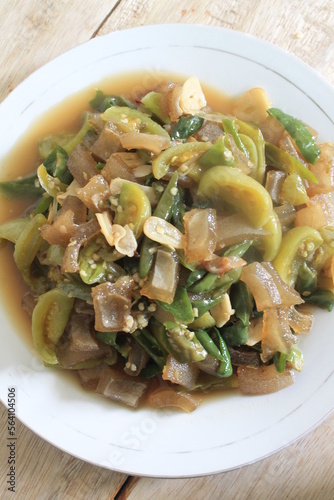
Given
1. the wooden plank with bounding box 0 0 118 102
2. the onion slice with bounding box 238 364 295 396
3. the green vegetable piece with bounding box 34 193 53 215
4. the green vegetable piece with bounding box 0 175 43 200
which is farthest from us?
the wooden plank with bounding box 0 0 118 102

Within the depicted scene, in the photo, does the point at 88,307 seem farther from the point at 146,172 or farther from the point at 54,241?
the point at 146,172

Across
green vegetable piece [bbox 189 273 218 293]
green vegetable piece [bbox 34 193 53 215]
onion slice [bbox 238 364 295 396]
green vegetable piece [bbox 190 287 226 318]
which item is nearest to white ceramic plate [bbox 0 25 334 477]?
onion slice [bbox 238 364 295 396]

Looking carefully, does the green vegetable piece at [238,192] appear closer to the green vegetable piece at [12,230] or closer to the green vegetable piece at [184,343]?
the green vegetable piece at [184,343]

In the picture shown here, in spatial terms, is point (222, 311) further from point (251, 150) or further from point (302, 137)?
point (302, 137)

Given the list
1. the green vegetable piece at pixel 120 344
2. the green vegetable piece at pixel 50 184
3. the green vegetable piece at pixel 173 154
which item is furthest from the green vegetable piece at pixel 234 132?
the green vegetable piece at pixel 120 344

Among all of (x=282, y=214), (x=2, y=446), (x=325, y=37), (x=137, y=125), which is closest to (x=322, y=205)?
(x=282, y=214)

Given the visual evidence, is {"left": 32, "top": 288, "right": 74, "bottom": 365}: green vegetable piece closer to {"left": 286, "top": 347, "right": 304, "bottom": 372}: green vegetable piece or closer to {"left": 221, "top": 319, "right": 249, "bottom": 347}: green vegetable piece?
{"left": 221, "top": 319, "right": 249, "bottom": 347}: green vegetable piece

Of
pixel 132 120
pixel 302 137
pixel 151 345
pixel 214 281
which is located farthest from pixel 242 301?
pixel 132 120
